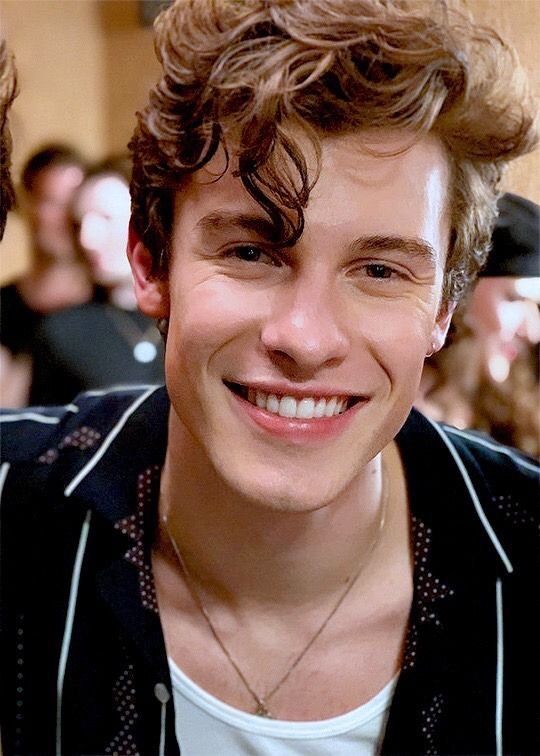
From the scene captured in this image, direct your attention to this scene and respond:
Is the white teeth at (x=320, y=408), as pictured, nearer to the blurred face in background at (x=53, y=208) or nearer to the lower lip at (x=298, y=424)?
the lower lip at (x=298, y=424)

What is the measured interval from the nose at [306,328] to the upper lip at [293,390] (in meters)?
0.02

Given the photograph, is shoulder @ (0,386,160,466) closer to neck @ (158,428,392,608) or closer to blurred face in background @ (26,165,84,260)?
neck @ (158,428,392,608)

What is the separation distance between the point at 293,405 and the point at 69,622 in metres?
0.39

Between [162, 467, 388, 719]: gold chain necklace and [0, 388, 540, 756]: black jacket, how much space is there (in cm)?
4

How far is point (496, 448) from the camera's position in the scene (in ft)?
3.43

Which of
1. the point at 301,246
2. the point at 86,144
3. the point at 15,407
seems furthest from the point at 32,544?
the point at 86,144

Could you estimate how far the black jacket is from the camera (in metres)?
0.94

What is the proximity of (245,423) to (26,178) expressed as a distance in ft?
1.88

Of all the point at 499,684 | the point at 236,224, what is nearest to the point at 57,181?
the point at 236,224

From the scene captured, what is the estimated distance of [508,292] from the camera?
0.98 meters

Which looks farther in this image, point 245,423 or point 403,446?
point 403,446

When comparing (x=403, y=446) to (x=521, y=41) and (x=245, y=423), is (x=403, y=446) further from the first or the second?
(x=521, y=41)

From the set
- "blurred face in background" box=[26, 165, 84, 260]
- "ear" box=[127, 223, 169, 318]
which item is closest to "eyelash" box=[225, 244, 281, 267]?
"ear" box=[127, 223, 169, 318]

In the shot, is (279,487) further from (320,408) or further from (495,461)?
(495,461)
